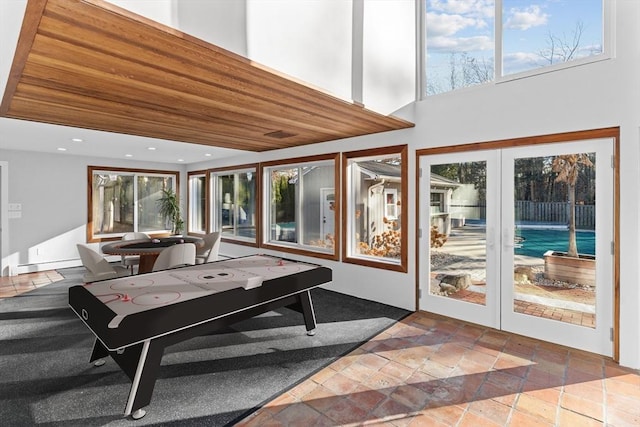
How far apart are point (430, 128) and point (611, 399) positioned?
3.10 m

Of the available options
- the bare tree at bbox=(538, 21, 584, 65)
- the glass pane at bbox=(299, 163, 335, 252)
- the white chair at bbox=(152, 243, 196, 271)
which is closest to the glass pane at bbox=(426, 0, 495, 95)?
the bare tree at bbox=(538, 21, 584, 65)

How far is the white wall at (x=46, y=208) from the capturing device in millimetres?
6402

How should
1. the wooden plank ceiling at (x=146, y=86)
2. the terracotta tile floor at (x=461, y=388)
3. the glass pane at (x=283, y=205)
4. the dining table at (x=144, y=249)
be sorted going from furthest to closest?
the glass pane at (x=283, y=205) → the dining table at (x=144, y=249) → the terracotta tile floor at (x=461, y=388) → the wooden plank ceiling at (x=146, y=86)

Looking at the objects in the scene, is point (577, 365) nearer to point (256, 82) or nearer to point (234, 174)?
point (256, 82)

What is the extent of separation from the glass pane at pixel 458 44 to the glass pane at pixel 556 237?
127 cm

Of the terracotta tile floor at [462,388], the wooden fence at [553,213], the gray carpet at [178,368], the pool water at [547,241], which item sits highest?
the wooden fence at [553,213]

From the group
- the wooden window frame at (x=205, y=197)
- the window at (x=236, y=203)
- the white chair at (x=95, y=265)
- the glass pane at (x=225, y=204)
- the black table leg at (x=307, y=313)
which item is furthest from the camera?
the wooden window frame at (x=205, y=197)

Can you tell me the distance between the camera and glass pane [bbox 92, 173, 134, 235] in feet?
24.8

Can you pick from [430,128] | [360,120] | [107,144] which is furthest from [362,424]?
[107,144]

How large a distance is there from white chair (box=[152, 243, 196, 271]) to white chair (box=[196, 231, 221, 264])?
922mm

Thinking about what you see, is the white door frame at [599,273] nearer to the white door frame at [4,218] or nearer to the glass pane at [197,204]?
the glass pane at [197,204]

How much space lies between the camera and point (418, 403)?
242 centimetres

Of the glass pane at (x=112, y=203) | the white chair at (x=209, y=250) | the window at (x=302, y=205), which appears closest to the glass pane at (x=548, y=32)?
the window at (x=302, y=205)

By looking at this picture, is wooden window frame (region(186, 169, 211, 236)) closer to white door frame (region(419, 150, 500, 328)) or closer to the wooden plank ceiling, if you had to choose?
the wooden plank ceiling
